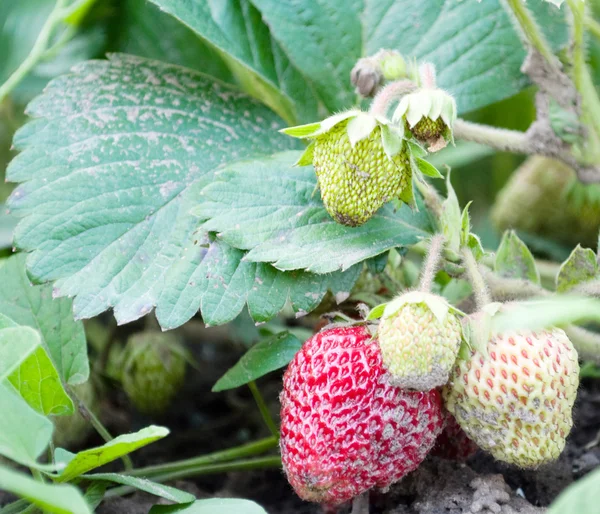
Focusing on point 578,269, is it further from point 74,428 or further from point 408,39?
point 74,428

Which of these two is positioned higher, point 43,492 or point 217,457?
point 43,492

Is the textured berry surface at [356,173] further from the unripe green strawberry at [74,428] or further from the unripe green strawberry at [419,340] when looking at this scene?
the unripe green strawberry at [74,428]

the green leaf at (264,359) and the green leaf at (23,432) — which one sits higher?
the green leaf at (23,432)

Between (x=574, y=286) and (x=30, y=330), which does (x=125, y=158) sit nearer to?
(x=30, y=330)

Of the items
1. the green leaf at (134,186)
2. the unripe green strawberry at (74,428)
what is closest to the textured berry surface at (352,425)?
the green leaf at (134,186)

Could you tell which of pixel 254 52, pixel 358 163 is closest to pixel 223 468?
pixel 358 163
